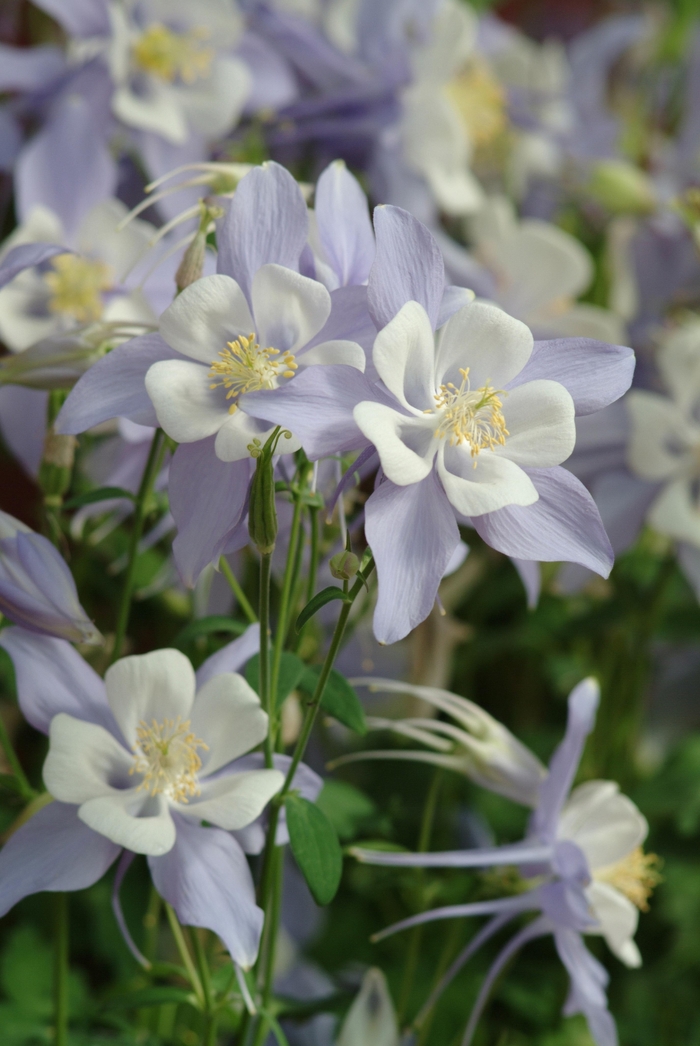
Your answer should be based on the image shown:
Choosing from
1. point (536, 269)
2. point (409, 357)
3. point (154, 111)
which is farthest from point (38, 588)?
point (536, 269)

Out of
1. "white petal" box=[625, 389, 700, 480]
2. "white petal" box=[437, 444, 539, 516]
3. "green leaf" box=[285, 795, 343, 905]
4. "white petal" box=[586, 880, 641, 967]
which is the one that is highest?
"white petal" box=[437, 444, 539, 516]

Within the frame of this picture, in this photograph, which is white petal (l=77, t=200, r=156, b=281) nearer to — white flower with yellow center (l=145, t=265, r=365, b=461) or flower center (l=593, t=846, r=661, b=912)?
white flower with yellow center (l=145, t=265, r=365, b=461)

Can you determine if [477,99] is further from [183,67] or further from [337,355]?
[337,355]

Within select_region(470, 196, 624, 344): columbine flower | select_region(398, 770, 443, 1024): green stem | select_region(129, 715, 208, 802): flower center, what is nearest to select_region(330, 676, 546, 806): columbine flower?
select_region(398, 770, 443, 1024): green stem

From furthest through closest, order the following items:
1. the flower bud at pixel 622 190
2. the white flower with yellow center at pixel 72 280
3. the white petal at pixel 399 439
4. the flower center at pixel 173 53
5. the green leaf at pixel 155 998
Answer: the flower bud at pixel 622 190
the flower center at pixel 173 53
the white flower with yellow center at pixel 72 280
the green leaf at pixel 155 998
the white petal at pixel 399 439

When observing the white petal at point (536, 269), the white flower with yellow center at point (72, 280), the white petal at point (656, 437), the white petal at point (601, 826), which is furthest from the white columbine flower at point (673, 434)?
the white flower with yellow center at point (72, 280)

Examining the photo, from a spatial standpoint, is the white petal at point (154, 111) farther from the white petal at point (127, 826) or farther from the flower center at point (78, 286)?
the white petal at point (127, 826)
